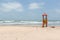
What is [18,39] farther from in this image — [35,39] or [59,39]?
[59,39]

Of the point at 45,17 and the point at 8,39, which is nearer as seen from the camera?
the point at 8,39

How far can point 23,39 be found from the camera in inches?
240

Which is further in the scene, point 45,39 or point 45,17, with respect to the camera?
point 45,17

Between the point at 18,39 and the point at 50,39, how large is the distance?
1.46 metres

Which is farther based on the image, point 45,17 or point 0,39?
point 45,17

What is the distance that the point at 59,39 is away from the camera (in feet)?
19.8

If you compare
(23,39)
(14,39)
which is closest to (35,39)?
(23,39)

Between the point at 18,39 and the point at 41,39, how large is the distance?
1.05 meters

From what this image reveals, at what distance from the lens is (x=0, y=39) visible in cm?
603

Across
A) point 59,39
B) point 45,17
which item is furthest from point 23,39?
point 45,17

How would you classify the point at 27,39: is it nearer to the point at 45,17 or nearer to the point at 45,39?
the point at 45,39

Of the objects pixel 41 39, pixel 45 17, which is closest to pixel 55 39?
pixel 41 39

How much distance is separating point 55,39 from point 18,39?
66.3 inches

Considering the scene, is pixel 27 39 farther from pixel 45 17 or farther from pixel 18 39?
pixel 45 17
